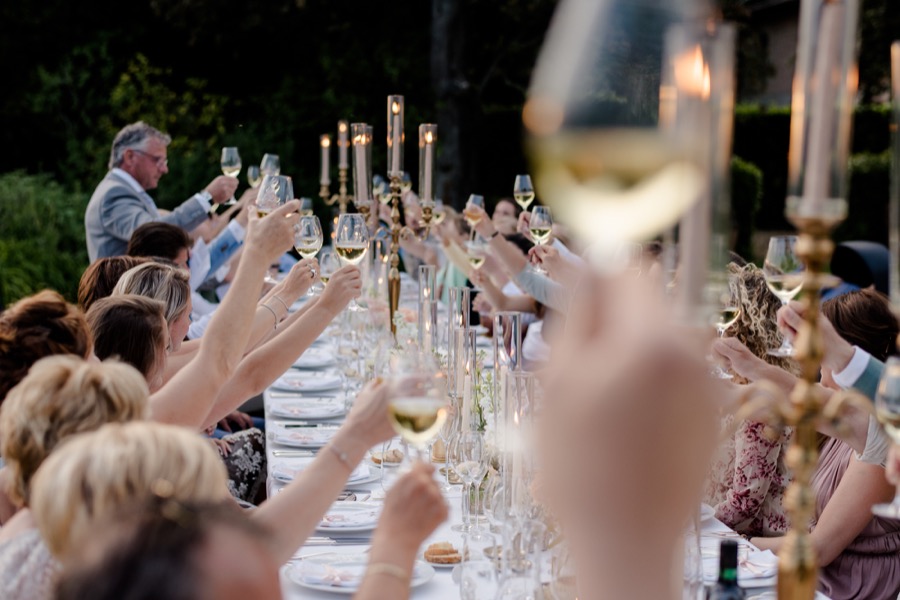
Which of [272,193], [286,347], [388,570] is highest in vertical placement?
[272,193]

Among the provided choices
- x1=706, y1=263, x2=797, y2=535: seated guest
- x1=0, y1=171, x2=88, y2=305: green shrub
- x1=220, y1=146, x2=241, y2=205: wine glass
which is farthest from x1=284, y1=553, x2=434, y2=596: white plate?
x1=0, y1=171, x2=88, y2=305: green shrub

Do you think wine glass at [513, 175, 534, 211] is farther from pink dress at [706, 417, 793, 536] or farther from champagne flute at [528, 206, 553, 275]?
pink dress at [706, 417, 793, 536]

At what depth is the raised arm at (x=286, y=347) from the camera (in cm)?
329

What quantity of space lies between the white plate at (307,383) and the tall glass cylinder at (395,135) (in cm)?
99

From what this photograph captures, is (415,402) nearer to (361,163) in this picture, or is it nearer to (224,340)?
(224,340)

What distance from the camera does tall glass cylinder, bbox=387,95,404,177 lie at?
461cm

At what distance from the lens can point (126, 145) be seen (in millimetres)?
7328

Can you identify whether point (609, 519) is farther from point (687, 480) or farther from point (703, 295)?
point (703, 295)

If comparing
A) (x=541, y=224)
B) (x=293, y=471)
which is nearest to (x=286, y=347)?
(x=293, y=471)

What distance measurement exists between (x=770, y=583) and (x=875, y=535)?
2.78 feet

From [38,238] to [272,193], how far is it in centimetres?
736

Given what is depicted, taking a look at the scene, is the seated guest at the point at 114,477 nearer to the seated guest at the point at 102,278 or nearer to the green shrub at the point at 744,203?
the seated guest at the point at 102,278

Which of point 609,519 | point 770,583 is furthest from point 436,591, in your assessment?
point 609,519

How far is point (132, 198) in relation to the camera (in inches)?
281
